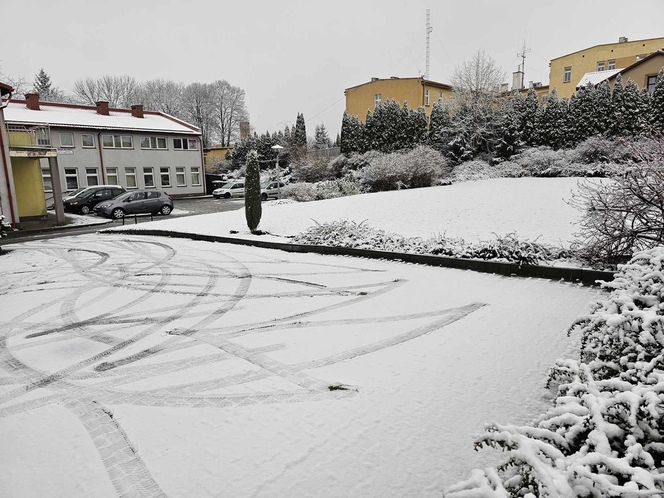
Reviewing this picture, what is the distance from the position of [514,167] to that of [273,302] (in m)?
21.0

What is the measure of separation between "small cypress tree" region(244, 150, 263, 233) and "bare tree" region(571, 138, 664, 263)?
10408mm

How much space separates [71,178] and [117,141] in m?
4.72

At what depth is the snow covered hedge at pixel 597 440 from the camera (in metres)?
1.83

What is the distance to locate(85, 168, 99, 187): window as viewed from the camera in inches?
1350

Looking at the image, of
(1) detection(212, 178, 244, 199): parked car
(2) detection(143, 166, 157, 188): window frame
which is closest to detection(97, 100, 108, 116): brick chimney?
(2) detection(143, 166, 157, 188): window frame

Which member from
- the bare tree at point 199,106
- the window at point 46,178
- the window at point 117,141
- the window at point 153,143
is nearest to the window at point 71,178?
the window at point 46,178

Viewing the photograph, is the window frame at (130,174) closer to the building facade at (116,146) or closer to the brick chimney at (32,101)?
the building facade at (116,146)

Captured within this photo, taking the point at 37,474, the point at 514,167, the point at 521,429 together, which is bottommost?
the point at 37,474

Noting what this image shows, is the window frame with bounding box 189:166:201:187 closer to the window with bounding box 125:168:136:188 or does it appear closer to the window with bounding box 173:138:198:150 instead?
the window with bounding box 173:138:198:150

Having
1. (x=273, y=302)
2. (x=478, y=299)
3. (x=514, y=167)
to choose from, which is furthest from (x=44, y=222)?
(x=514, y=167)

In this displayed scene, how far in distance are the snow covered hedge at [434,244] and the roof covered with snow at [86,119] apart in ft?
88.9

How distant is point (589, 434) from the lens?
214 centimetres

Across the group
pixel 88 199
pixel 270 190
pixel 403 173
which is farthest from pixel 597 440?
pixel 270 190

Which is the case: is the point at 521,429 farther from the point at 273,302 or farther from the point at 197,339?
the point at 273,302
